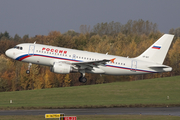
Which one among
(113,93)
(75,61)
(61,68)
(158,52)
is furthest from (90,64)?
(113,93)

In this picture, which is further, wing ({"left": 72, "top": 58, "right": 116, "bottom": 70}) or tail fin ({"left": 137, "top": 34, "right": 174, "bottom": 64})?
tail fin ({"left": 137, "top": 34, "right": 174, "bottom": 64})

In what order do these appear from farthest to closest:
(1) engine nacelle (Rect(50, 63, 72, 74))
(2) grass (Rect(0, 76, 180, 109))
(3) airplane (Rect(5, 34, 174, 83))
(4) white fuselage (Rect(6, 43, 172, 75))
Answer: (2) grass (Rect(0, 76, 180, 109)) < (4) white fuselage (Rect(6, 43, 172, 75)) < (3) airplane (Rect(5, 34, 174, 83)) < (1) engine nacelle (Rect(50, 63, 72, 74))

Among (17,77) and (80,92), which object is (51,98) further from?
(17,77)

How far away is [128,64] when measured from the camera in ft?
150

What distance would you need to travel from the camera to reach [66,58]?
43.5 metres

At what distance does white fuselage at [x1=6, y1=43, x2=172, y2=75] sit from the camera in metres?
43.2

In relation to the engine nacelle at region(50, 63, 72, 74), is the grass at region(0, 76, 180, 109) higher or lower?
lower

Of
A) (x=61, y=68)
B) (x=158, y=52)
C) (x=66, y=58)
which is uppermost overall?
(x=158, y=52)

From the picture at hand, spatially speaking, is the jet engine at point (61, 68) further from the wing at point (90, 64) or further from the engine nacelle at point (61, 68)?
the wing at point (90, 64)

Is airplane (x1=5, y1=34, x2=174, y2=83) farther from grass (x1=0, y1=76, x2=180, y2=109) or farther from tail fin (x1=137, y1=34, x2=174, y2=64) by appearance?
grass (x1=0, y1=76, x2=180, y2=109)

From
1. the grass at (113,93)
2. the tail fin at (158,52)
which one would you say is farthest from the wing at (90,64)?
the tail fin at (158,52)

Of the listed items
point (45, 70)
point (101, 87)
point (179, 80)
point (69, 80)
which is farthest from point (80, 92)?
point (45, 70)

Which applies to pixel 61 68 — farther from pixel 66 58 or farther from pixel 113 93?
pixel 113 93

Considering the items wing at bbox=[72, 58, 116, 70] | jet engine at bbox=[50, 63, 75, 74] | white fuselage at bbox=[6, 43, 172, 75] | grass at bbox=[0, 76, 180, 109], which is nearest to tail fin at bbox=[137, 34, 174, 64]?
white fuselage at bbox=[6, 43, 172, 75]
